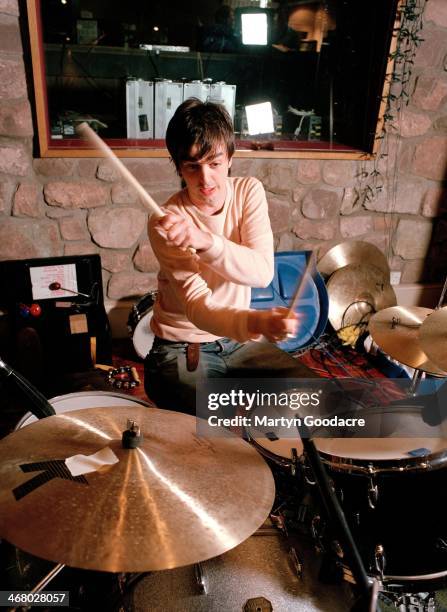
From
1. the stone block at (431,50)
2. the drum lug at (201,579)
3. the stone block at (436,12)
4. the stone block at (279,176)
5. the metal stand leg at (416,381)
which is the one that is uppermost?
the stone block at (436,12)

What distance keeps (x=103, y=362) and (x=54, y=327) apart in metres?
0.35

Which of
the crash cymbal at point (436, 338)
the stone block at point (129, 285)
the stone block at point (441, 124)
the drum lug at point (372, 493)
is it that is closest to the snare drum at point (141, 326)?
the stone block at point (129, 285)

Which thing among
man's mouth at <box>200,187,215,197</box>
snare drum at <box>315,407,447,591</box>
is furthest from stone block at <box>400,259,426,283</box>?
man's mouth at <box>200,187,215,197</box>

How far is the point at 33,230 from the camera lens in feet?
9.10

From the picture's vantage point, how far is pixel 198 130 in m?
1.39

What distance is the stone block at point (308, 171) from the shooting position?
311 cm

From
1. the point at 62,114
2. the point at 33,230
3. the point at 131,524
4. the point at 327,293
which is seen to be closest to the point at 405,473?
the point at 131,524

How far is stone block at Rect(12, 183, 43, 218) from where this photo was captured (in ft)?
8.73

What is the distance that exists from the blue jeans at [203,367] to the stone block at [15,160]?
61.5 inches

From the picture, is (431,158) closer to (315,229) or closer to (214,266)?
(315,229)

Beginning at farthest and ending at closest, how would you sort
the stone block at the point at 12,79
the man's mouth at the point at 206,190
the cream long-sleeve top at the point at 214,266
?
the stone block at the point at 12,79 → the man's mouth at the point at 206,190 → the cream long-sleeve top at the point at 214,266

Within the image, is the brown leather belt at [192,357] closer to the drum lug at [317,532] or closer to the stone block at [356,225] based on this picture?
the drum lug at [317,532]

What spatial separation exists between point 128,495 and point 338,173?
276 cm

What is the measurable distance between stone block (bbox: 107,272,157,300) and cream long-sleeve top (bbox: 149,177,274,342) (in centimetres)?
147
